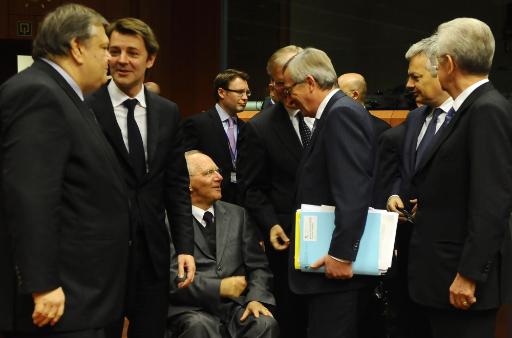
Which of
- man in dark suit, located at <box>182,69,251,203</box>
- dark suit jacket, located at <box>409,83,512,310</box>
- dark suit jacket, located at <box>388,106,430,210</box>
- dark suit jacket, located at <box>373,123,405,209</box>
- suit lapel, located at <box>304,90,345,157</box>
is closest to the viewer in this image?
dark suit jacket, located at <box>409,83,512,310</box>

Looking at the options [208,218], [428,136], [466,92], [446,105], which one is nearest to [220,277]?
[208,218]

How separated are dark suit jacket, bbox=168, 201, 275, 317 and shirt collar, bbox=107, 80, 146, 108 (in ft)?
2.51

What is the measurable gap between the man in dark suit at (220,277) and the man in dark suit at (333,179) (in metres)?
0.53

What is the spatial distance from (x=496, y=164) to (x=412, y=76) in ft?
4.11

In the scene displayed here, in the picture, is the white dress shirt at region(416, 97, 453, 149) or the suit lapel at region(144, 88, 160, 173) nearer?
the suit lapel at region(144, 88, 160, 173)

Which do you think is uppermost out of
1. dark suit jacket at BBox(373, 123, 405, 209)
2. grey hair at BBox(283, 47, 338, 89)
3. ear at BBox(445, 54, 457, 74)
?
ear at BBox(445, 54, 457, 74)

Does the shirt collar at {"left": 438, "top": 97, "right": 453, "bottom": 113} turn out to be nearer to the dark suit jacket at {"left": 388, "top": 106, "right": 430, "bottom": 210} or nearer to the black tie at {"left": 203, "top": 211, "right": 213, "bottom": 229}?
the dark suit jacket at {"left": 388, "top": 106, "right": 430, "bottom": 210}

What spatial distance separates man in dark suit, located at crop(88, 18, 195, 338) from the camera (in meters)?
3.04

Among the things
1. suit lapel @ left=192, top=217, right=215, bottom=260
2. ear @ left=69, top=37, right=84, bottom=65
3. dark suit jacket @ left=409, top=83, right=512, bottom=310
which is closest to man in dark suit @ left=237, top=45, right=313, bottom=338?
suit lapel @ left=192, top=217, right=215, bottom=260

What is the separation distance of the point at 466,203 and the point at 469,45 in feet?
1.74

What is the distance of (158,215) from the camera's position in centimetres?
312

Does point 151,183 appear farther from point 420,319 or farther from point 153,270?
point 420,319

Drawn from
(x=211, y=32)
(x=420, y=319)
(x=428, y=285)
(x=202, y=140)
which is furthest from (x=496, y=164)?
(x=211, y=32)

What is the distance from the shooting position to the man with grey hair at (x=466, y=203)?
263 centimetres
